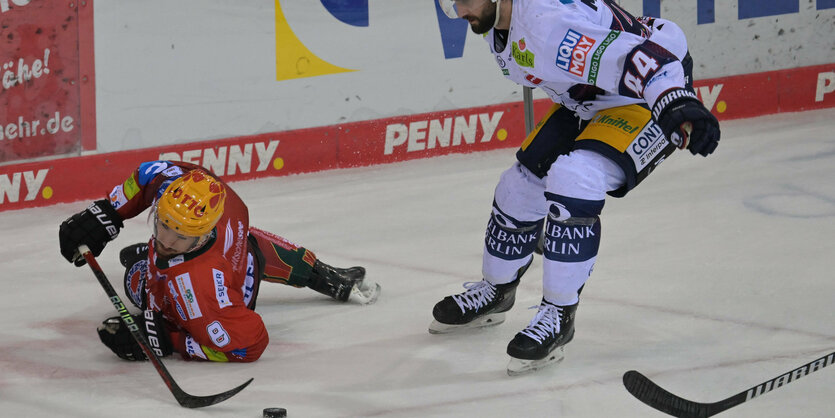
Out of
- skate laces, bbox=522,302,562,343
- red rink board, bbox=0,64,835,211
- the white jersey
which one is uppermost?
the white jersey

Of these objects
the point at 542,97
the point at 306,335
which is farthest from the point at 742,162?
the point at 306,335

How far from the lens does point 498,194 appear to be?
3.66m

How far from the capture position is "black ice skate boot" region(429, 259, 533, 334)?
3.79 m

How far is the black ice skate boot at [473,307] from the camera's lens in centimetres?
379

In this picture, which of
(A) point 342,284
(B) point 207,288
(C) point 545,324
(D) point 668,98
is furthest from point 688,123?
(A) point 342,284

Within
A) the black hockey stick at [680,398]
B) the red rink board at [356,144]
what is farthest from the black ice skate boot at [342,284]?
the red rink board at [356,144]

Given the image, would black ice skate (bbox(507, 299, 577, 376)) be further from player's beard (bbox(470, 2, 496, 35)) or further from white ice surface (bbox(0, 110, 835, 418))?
player's beard (bbox(470, 2, 496, 35))

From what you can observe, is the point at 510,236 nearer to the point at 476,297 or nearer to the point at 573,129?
the point at 476,297

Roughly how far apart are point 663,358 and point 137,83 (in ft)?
9.26

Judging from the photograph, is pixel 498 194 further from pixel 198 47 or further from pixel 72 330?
pixel 198 47

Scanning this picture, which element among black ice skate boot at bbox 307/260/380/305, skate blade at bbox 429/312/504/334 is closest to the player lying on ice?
black ice skate boot at bbox 307/260/380/305

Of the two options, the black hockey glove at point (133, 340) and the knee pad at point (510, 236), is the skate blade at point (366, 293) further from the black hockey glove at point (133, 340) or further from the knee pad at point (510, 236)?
the black hockey glove at point (133, 340)

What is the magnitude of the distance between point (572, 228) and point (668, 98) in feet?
1.56

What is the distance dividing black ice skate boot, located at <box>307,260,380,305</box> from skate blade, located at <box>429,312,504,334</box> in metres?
0.37
